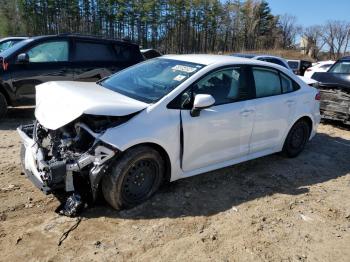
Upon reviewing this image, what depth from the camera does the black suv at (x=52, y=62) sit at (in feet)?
23.8

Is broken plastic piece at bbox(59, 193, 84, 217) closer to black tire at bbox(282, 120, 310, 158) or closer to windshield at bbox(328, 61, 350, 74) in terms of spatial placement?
black tire at bbox(282, 120, 310, 158)

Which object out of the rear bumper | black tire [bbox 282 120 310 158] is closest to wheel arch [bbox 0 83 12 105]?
the rear bumper

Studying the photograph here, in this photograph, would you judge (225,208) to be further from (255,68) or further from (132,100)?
(255,68)

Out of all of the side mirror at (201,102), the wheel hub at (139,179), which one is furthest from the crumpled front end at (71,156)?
the side mirror at (201,102)

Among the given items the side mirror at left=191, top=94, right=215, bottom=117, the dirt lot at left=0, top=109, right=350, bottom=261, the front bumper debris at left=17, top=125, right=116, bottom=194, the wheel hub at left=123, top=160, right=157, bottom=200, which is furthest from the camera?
the side mirror at left=191, top=94, right=215, bottom=117

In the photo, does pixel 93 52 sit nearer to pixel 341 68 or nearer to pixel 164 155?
pixel 164 155

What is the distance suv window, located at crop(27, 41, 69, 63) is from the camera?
24.6ft

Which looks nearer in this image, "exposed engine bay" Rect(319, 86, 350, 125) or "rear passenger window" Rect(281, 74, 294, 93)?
"rear passenger window" Rect(281, 74, 294, 93)

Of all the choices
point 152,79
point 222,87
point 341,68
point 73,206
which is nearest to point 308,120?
point 222,87

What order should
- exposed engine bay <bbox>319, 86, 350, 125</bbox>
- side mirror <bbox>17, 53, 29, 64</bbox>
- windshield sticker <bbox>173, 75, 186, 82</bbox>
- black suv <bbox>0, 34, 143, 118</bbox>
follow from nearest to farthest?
1. windshield sticker <bbox>173, 75, 186, 82</bbox>
2. side mirror <bbox>17, 53, 29, 64</bbox>
3. black suv <bbox>0, 34, 143, 118</bbox>
4. exposed engine bay <bbox>319, 86, 350, 125</bbox>

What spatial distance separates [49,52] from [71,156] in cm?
465

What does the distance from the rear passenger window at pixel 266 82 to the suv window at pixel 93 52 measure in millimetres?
4262

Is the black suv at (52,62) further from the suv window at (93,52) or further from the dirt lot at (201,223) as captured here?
the dirt lot at (201,223)

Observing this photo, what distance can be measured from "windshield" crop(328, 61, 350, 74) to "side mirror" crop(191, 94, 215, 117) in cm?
650
